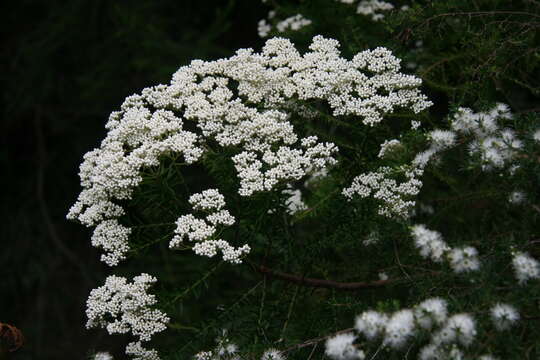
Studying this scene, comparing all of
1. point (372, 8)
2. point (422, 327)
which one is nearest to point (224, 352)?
point (422, 327)

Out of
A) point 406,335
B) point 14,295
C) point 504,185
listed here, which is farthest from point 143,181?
point 14,295

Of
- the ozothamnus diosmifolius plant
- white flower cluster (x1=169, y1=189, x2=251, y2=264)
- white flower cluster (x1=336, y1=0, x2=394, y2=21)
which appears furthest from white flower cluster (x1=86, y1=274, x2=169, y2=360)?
white flower cluster (x1=336, y1=0, x2=394, y2=21)

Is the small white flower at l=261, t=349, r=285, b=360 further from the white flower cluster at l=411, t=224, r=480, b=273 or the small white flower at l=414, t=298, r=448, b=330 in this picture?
the white flower cluster at l=411, t=224, r=480, b=273

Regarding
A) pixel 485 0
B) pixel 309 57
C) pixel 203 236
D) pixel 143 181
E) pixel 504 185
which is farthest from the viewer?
pixel 485 0

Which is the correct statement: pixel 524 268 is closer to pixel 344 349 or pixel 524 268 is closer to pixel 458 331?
pixel 458 331

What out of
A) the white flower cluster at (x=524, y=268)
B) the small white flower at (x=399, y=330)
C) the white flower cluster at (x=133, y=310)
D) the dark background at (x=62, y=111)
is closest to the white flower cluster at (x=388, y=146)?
the white flower cluster at (x=524, y=268)

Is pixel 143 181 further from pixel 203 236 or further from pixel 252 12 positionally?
pixel 252 12

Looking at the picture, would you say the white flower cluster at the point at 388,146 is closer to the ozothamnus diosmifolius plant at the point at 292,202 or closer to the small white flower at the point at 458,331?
the ozothamnus diosmifolius plant at the point at 292,202
